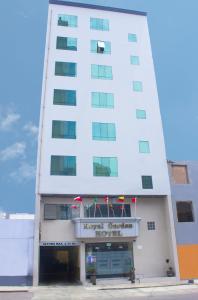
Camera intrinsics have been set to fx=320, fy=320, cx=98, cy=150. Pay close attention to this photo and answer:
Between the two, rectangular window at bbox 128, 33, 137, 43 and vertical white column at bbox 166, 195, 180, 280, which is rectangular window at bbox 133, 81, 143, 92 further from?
vertical white column at bbox 166, 195, 180, 280

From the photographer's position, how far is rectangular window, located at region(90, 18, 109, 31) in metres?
41.6

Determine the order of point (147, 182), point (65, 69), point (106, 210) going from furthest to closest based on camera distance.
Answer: point (65, 69)
point (147, 182)
point (106, 210)

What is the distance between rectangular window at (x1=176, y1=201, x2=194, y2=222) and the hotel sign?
5.21 metres

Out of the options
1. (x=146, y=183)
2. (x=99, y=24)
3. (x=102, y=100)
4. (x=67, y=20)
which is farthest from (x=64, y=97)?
(x=146, y=183)

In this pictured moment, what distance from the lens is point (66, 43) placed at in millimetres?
39375

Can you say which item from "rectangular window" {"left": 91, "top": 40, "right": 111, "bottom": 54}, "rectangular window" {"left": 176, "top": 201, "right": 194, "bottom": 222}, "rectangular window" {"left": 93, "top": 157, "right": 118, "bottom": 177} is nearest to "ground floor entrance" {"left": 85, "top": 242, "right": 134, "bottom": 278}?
"rectangular window" {"left": 176, "top": 201, "right": 194, "bottom": 222}

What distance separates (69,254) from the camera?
130ft

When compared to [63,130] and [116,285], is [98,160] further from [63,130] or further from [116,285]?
[116,285]

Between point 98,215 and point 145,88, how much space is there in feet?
54.3

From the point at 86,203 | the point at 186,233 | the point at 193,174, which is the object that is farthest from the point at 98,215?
the point at 193,174

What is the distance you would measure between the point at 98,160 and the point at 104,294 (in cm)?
1387

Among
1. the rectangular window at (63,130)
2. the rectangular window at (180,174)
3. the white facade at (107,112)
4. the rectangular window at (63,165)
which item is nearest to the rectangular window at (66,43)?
the white facade at (107,112)

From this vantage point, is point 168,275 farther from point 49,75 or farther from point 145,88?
point 49,75

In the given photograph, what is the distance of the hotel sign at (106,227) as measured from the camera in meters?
31.4
